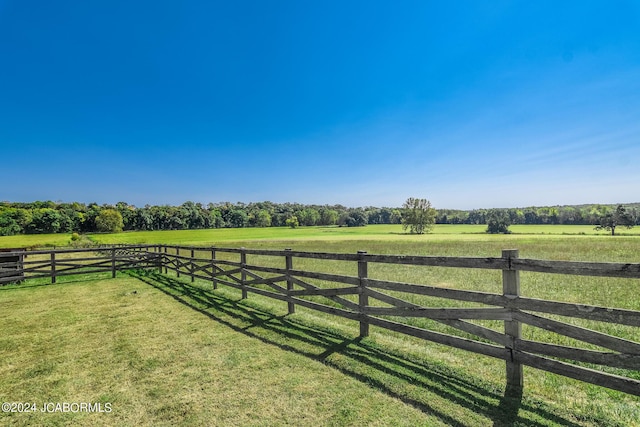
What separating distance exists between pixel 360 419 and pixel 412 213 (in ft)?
277

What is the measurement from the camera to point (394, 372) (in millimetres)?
4062

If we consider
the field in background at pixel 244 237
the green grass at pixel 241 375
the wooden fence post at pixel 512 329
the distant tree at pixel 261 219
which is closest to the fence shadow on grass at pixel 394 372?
the green grass at pixel 241 375

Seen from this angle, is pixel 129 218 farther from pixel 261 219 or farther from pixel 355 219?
pixel 355 219

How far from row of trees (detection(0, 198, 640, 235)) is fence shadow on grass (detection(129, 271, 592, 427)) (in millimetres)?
80875

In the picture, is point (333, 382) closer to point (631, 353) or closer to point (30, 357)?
point (631, 353)

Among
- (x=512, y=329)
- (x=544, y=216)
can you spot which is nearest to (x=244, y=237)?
(x=512, y=329)

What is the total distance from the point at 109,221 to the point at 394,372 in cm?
9021

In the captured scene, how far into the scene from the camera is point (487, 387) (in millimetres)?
3666

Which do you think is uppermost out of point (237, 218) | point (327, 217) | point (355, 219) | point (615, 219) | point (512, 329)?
point (237, 218)

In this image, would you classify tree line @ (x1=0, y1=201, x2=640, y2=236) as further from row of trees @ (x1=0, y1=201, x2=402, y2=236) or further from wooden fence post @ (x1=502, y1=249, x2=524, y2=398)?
wooden fence post @ (x1=502, y1=249, x2=524, y2=398)

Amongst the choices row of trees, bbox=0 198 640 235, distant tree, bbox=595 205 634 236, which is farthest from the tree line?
distant tree, bbox=595 205 634 236

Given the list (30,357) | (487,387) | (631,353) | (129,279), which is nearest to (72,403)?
(30,357)

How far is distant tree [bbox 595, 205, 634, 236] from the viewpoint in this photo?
67.8 m

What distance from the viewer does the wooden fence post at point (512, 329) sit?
3.57 meters
